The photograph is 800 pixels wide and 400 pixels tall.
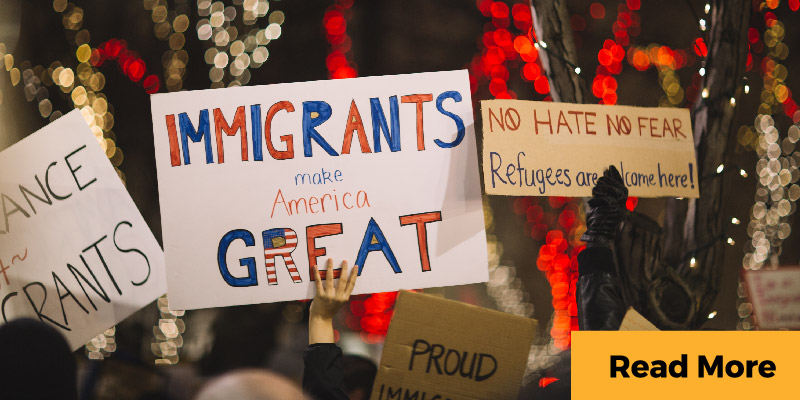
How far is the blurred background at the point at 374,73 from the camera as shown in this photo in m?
3.64

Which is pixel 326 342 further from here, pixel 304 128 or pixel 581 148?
pixel 581 148

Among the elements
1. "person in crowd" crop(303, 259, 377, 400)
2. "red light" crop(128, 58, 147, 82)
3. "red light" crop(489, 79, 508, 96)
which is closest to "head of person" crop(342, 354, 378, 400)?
"person in crowd" crop(303, 259, 377, 400)

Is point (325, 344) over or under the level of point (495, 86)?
under

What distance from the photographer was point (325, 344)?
1.51m

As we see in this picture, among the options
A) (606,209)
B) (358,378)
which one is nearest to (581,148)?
(606,209)

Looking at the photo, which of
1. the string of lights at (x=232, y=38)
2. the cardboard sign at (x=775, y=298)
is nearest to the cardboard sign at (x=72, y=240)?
the cardboard sign at (x=775, y=298)

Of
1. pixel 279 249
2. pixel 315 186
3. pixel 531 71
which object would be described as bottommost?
pixel 279 249

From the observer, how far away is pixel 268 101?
1.62 m

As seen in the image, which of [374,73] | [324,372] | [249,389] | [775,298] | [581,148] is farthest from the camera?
[374,73]

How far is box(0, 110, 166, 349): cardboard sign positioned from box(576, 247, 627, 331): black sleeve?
999 millimetres

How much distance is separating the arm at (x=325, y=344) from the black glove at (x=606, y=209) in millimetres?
591

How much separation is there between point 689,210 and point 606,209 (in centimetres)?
33

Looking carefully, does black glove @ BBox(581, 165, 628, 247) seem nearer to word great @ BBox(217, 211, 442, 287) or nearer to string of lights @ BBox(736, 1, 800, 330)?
word great @ BBox(217, 211, 442, 287)

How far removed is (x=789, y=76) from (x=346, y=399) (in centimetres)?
333
